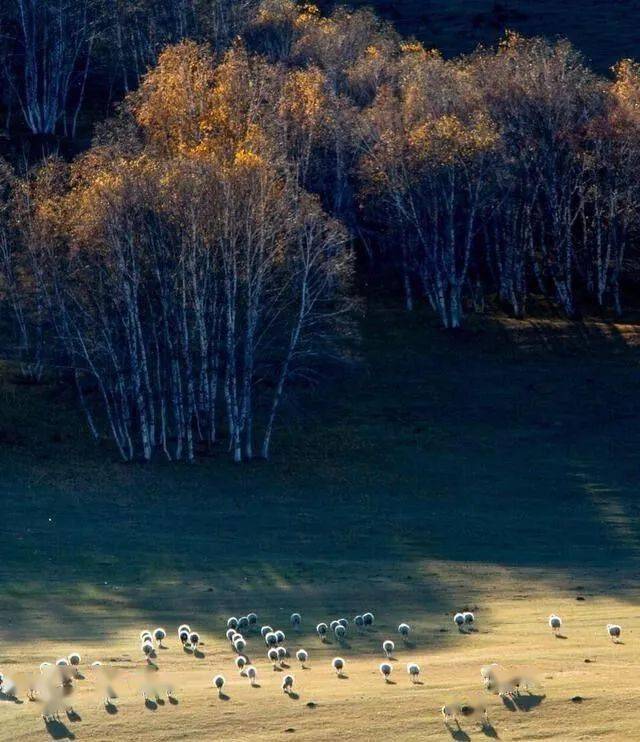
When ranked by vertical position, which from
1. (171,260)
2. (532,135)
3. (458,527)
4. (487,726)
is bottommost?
(458,527)

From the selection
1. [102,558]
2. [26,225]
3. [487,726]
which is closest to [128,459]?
[26,225]

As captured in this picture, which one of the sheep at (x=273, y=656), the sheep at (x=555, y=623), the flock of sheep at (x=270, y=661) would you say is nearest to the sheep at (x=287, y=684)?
the flock of sheep at (x=270, y=661)

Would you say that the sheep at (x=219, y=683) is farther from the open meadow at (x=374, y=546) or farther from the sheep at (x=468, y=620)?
the sheep at (x=468, y=620)

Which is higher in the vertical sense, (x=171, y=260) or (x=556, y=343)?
(x=171, y=260)

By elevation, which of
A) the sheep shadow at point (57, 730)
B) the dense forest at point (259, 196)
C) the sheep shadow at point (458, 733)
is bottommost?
the sheep shadow at point (458, 733)

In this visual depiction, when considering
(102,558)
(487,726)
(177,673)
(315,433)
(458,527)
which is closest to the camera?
(487,726)

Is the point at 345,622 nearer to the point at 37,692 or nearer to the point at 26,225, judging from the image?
the point at 37,692

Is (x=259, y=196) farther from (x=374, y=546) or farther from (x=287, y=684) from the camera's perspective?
(x=287, y=684)
